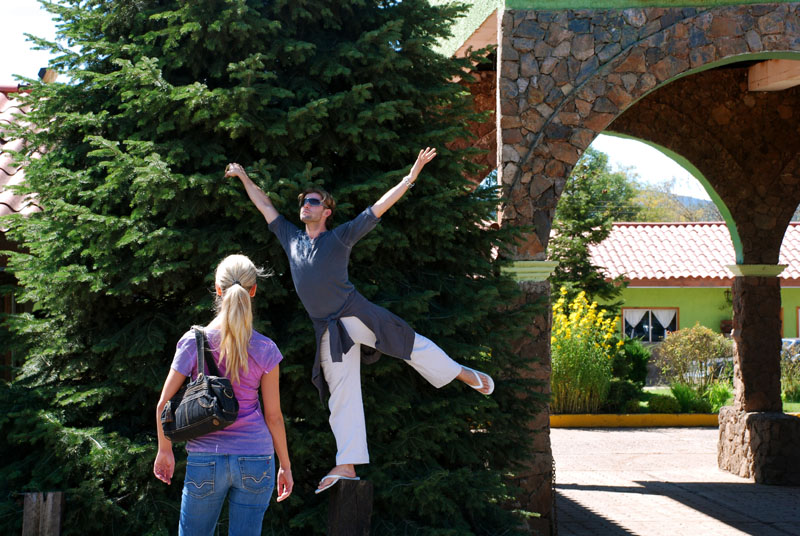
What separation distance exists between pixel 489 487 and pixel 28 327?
359 cm

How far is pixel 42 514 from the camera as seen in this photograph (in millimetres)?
5602

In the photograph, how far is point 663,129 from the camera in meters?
11.7

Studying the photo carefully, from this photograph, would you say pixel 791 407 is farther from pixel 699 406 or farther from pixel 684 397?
pixel 684 397

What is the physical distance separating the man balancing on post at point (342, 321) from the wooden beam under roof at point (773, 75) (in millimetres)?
6974

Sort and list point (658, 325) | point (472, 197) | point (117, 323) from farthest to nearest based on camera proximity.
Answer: point (658, 325) < point (472, 197) < point (117, 323)

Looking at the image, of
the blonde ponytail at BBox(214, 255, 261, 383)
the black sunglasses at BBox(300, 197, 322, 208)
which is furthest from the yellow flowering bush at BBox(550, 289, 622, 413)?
the blonde ponytail at BBox(214, 255, 261, 383)

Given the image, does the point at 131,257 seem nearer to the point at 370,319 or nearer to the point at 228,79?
the point at 228,79

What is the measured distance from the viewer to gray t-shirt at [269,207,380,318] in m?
5.18

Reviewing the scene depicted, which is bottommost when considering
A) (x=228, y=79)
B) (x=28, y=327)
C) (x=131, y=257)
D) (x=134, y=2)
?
(x=28, y=327)

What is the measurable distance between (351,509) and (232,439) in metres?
0.99

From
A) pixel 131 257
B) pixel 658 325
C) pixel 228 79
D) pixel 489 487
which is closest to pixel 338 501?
pixel 489 487

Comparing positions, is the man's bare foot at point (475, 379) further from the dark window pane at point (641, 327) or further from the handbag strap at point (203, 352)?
the dark window pane at point (641, 327)

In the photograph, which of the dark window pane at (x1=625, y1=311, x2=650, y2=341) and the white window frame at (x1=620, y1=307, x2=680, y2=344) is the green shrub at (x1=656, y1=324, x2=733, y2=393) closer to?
the white window frame at (x1=620, y1=307, x2=680, y2=344)

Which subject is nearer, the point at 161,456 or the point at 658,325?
the point at 161,456
